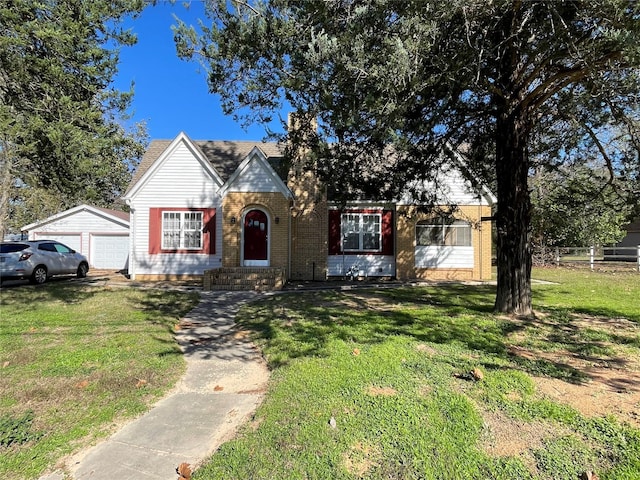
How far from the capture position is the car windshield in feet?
44.1

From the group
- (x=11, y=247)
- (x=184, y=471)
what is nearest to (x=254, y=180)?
(x=11, y=247)

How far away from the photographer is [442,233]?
16.4 meters

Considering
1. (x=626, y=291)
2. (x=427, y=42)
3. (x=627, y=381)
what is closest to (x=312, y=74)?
(x=427, y=42)

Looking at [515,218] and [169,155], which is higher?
[169,155]

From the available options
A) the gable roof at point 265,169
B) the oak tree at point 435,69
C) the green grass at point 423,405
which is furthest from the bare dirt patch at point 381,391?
the gable roof at point 265,169

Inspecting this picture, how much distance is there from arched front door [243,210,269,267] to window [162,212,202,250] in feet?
6.54

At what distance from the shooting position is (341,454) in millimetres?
2832

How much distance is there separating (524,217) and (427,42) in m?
4.16

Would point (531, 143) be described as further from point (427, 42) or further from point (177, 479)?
point (177, 479)

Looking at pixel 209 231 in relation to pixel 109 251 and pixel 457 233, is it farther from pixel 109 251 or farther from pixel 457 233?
pixel 109 251

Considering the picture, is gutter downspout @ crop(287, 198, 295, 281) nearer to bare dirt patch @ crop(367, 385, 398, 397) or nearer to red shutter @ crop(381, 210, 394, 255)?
red shutter @ crop(381, 210, 394, 255)

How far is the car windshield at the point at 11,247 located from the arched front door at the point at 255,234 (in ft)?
25.7

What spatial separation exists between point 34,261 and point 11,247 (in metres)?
0.84

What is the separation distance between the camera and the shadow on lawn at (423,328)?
5.10m
